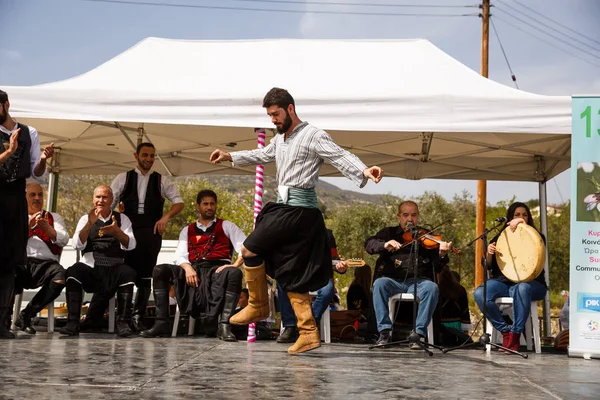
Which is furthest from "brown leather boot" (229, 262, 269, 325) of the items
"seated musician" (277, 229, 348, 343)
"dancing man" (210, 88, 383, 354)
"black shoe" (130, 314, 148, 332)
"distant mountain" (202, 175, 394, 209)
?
"distant mountain" (202, 175, 394, 209)

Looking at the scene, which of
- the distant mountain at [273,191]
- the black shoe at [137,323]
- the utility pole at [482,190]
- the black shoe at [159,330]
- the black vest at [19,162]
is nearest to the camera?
the black vest at [19,162]

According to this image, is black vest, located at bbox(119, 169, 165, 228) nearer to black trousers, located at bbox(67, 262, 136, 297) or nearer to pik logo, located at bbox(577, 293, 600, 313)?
black trousers, located at bbox(67, 262, 136, 297)

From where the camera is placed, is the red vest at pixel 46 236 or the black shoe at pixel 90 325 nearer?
the red vest at pixel 46 236

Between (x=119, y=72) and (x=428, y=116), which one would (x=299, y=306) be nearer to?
(x=428, y=116)

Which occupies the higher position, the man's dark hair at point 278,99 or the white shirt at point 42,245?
the man's dark hair at point 278,99

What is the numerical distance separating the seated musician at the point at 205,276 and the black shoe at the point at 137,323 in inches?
11.9

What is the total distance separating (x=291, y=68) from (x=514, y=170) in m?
3.75

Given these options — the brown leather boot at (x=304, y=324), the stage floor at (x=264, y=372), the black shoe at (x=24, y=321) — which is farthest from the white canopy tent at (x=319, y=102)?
the stage floor at (x=264, y=372)

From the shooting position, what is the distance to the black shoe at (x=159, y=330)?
693 cm

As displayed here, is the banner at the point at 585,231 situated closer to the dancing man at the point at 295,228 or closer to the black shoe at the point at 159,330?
the dancing man at the point at 295,228

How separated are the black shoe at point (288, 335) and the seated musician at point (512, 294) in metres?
1.60

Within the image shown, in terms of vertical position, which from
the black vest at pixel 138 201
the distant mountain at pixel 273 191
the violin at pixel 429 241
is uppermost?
the distant mountain at pixel 273 191

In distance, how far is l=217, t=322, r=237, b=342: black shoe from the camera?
6.71 meters

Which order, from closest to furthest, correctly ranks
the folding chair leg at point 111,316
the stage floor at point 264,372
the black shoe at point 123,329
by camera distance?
1. the stage floor at point 264,372
2. the black shoe at point 123,329
3. the folding chair leg at point 111,316
